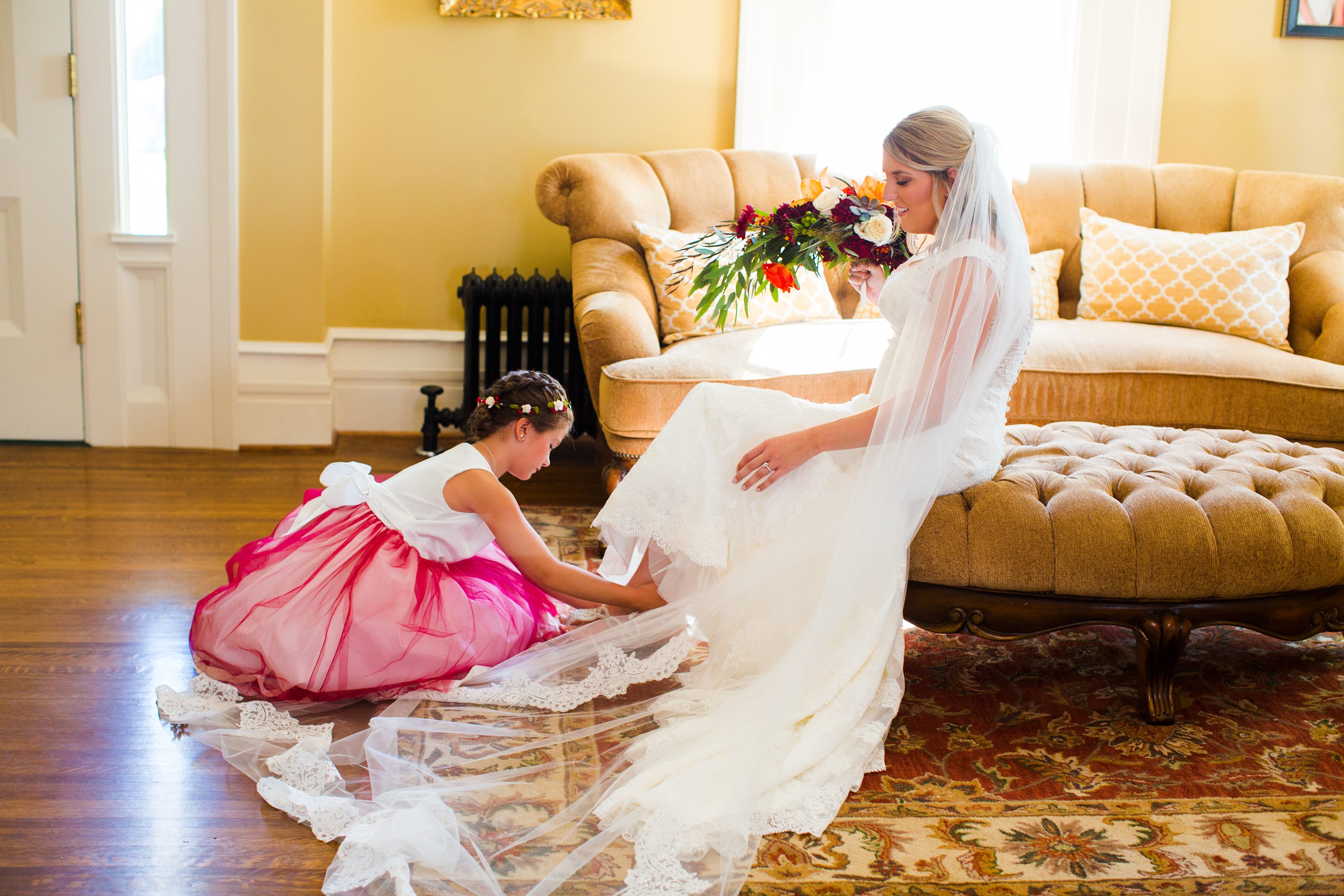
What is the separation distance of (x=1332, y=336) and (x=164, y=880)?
3.60 meters

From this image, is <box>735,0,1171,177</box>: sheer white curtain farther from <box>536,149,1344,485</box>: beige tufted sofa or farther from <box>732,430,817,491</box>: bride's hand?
<box>732,430,817,491</box>: bride's hand

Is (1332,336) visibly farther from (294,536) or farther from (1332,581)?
(294,536)

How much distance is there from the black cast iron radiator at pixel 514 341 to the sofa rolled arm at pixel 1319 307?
2.50 m

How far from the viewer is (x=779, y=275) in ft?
7.79

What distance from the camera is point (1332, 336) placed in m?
3.47

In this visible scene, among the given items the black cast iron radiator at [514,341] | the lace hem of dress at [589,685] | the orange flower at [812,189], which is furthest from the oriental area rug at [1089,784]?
the black cast iron radiator at [514,341]

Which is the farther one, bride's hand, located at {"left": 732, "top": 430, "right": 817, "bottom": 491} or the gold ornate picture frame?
the gold ornate picture frame

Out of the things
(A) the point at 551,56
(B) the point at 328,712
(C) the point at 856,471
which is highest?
(A) the point at 551,56

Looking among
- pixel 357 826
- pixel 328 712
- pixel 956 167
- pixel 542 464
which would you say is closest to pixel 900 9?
pixel 956 167

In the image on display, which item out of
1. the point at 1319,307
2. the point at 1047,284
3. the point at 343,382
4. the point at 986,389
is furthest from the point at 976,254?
the point at 343,382

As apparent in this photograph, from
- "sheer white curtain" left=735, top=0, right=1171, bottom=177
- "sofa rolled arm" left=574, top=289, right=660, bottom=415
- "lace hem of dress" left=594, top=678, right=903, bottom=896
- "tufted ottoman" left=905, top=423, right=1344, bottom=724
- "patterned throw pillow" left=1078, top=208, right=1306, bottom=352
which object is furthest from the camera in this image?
"sheer white curtain" left=735, top=0, right=1171, bottom=177

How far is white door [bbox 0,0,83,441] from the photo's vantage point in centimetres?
376

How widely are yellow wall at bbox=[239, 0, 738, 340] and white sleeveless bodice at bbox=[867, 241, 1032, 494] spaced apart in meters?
2.34

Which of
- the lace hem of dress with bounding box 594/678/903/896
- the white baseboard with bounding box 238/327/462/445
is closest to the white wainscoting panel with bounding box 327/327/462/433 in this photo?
the white baseboard with bounding box 238/327/462/445
